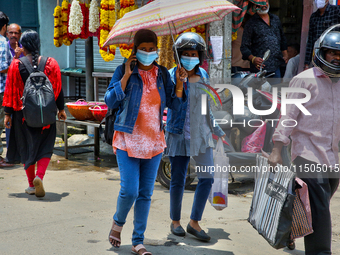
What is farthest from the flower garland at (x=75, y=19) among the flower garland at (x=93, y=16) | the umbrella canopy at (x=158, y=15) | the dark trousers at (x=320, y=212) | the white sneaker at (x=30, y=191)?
the dark trousers at (x=320, y=212)

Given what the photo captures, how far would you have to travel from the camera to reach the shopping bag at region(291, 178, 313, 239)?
9.57ft

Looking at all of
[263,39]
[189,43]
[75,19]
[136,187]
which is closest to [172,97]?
[189,43]

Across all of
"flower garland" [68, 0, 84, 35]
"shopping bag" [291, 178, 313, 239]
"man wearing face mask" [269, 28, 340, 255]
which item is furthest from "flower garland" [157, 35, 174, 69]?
"shopping bag" [291, 178, 313, 239]

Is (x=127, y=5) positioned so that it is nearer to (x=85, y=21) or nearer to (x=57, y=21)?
(x=85, y=21)

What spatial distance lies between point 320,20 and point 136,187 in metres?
4.36

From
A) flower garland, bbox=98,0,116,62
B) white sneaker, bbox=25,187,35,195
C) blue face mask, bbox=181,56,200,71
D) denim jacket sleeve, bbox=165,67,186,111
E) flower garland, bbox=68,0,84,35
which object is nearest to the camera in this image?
denim jacket sleeve, bbox=165,67,186,111

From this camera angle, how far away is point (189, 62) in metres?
3.66

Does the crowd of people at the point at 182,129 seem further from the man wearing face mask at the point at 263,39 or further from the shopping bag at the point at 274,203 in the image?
the man wearing face mask at the point at 263,39

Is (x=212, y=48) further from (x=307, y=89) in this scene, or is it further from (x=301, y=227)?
(x=301, y=227)

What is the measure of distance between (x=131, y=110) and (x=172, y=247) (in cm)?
127

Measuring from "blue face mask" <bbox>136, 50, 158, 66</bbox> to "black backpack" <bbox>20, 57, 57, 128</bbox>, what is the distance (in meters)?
1.94

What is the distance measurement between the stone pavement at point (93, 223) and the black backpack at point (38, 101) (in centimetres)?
96

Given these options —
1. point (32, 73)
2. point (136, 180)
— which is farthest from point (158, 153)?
point (32, 73)

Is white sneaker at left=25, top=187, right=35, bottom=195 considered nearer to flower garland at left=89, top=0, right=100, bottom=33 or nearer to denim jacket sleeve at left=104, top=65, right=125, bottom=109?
denim jacket sleeve at left=104, top=65, right=125, bottom=109
